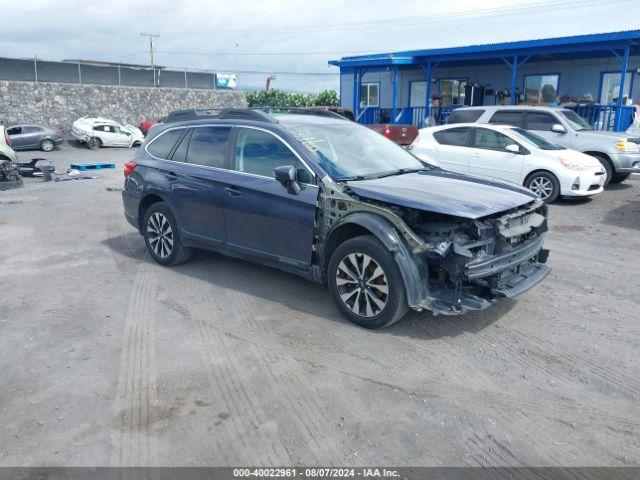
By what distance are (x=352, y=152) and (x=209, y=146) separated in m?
1.63

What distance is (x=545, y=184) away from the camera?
10.3m

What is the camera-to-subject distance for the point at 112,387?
386cm

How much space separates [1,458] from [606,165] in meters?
12.3

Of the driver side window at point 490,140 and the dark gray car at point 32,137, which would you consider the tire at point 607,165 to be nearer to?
the driver side window at point 490,140

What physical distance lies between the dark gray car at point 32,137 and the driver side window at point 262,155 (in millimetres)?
23492

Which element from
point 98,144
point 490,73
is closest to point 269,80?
point 98,144

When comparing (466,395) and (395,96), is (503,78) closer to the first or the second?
(395,96)

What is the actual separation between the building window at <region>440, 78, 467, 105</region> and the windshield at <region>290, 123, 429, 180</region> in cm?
1639

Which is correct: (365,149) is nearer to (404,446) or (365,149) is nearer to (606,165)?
(404,446)

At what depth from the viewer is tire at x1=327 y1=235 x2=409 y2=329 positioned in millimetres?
4402

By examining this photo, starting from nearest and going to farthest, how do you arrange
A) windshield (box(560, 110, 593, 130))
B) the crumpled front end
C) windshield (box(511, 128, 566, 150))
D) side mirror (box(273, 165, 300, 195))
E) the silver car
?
the crumpled front end, side mirror (box(273, 165, 300, 195)), windshield (box(511, 128, 566, 150)), the silver car, windshield (box(560, 110, 593, 130))

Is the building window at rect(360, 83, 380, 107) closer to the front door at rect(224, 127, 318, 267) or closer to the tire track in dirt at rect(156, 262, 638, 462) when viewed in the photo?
the front door at rect(224, 127, 318, 267)

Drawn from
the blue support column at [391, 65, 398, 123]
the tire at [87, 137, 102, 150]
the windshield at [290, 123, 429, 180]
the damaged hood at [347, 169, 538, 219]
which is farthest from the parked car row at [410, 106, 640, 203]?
the tire at [87, 137, 102, 150]

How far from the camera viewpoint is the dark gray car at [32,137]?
24953 mm
